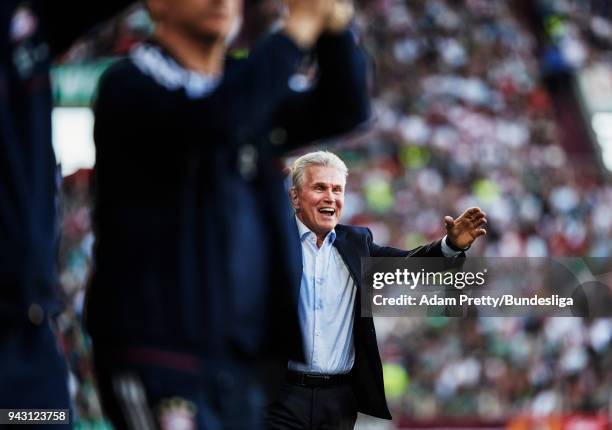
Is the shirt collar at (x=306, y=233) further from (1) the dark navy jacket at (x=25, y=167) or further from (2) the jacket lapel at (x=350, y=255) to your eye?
(1) the dark navy jacket at (x=25, y=167)

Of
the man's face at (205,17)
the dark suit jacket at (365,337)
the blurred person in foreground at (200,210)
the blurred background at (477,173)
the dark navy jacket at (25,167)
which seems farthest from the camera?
the blurred background at (477,173)

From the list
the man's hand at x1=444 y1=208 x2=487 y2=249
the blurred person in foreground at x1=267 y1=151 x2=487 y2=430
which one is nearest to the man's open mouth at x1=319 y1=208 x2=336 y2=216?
the blurred person in foreground at x1=267 y1=151 x2=487 y2=430

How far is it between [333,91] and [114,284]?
2.19 feet

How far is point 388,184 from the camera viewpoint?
1756cm

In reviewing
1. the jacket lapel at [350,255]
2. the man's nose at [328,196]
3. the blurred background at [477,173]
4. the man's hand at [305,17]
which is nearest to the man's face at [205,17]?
the man's hand at [305,17]

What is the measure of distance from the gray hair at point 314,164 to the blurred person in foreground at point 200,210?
3.27 ft

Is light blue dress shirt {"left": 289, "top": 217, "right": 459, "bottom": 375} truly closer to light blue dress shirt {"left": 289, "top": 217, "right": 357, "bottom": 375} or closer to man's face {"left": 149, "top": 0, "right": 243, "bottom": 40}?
light blue dress shirt {"left": 289, "top": 217, "right": 357, "bottom": 375}

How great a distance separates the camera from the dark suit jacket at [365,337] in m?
3.62

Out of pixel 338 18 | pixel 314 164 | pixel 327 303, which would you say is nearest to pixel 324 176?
pixel 314 164

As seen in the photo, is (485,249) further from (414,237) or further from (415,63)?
(415,63)

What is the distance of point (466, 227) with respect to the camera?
351cm

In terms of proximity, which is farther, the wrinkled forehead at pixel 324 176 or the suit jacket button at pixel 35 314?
the wrinkled forehead at pixel 324 176

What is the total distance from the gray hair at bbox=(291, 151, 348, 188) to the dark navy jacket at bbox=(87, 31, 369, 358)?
101 centimetres

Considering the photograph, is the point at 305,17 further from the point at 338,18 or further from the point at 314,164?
the point at 314,164
